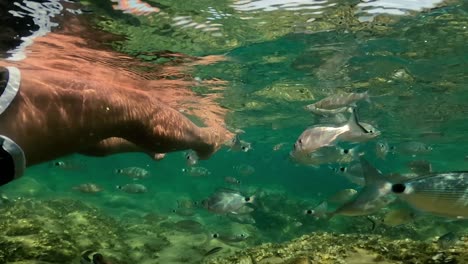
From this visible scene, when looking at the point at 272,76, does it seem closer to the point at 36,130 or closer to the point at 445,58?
the point at 445,58

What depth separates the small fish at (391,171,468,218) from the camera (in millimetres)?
3688

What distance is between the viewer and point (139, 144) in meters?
5.16

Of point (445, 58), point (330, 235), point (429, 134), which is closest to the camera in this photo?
point (330, 235)

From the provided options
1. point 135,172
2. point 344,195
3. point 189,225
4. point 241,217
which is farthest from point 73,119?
point 135,172

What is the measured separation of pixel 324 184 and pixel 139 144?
5040 centimetres

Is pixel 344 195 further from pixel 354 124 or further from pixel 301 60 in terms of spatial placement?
pixel 301 60

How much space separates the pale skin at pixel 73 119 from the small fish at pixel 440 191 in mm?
3049

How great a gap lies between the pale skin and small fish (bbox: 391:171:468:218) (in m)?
3.05

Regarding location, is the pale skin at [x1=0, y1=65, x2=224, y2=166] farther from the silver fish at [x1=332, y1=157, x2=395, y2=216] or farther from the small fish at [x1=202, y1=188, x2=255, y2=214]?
the small fish at [x1=202, y1=188, x2=255, y2=214]

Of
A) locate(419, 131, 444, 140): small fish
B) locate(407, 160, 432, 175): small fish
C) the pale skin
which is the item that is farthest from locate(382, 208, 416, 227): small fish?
locate(419, 131, 444, 140): small fish

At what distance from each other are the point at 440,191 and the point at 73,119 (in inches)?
153

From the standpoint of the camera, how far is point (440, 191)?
12.3ft

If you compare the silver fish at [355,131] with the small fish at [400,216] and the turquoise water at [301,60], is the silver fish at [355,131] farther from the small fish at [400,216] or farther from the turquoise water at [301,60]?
the turquoise water at [301,60]

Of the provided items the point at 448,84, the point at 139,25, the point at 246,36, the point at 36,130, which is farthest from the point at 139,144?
the point at 448,84
